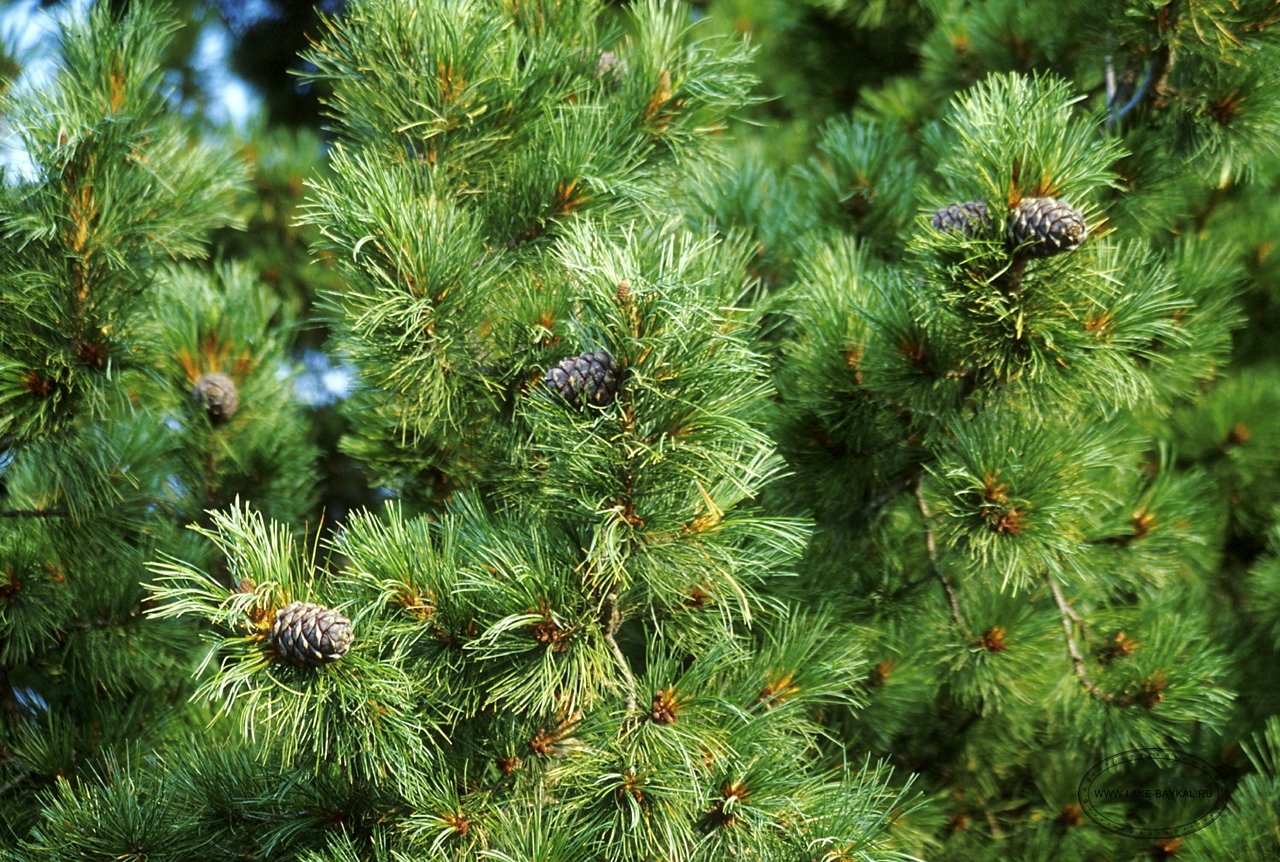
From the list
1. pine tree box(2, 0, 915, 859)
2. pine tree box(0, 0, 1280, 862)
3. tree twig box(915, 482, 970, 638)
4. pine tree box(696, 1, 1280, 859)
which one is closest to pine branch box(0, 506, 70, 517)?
pine tree box(0, 0, 1280, 862)

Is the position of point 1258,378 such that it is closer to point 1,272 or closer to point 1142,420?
point 1142,420

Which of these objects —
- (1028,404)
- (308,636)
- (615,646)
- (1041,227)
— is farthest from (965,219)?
(308,636)

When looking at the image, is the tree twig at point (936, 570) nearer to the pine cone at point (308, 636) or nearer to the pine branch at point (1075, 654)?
the pine branch at point (1075, 654)

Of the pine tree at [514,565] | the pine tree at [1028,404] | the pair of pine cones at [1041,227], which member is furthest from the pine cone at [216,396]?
the pair of pine cones at [1041,227]

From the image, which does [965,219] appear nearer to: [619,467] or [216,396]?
[619,467]

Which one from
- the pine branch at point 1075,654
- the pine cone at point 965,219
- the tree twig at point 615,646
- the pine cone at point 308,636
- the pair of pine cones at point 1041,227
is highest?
the pair of pine cones at point 1041,227

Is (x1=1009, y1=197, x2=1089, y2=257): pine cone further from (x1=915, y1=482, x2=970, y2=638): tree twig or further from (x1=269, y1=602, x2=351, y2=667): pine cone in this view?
(x1=269, y1=602, x2=351, y2=667): pine cone

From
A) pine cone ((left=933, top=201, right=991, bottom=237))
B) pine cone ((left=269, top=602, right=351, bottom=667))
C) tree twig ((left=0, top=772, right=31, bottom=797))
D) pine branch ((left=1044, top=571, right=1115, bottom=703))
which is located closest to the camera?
pine cone ((left=269, top=602, right=351, bottom=667))

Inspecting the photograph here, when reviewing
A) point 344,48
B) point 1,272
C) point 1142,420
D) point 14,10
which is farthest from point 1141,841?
point 14,10
